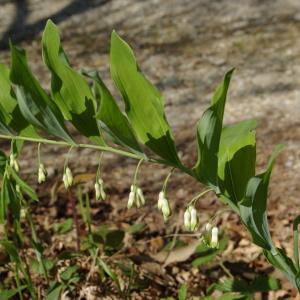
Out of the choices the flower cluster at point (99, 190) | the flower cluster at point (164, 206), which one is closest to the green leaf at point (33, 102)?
the flower cluster at point (99, 190)

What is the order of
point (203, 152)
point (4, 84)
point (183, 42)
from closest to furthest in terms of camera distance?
point (203, 152), point (4, 84), point (183, 42)

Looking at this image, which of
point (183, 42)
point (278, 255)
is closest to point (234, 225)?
point (278, 255)

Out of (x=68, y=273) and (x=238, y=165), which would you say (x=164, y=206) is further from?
(x=68, y=273)

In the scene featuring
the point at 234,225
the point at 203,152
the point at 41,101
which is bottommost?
the point at 234,225

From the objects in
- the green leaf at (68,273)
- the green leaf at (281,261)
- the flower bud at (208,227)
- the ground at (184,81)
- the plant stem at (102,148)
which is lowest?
the ground at (184,81)

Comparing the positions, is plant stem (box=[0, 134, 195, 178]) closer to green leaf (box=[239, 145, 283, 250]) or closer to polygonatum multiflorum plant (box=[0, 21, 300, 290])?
polygonatum multiflorum plant (box=[0, 21, 300, 290])

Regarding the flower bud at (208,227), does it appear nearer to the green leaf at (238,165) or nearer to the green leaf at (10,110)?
the green leaf at (238,165)

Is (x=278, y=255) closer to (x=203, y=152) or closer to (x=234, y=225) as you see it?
(x=203, y=152)

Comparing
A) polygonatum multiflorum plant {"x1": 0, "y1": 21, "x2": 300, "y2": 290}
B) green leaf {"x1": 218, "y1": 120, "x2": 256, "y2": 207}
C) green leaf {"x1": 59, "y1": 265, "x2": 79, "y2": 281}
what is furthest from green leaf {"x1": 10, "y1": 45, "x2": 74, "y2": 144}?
green leaf {"x1": 59, "y1": 265, "x2": 79, "y2": 281}
